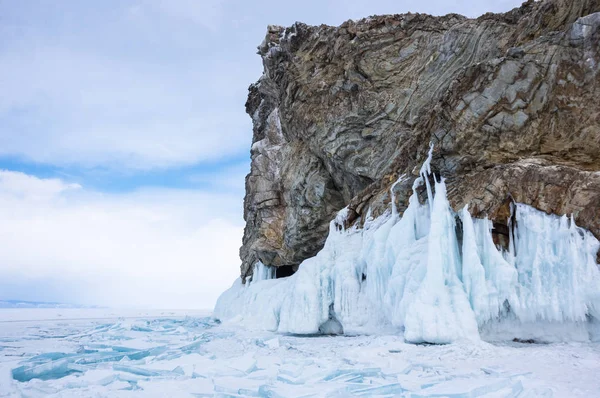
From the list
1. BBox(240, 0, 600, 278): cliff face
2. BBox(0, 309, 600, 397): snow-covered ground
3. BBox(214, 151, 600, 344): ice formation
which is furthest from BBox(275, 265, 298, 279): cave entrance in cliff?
BBox(0, 309, 600, 397): snow-covered ground

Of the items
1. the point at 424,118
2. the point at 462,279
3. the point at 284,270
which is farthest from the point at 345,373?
the point at 284,270

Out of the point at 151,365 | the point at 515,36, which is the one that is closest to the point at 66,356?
the point at 151,365

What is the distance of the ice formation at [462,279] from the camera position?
927cm

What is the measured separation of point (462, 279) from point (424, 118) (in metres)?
8.43

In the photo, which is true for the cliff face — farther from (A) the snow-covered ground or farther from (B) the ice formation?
(A) the snow-covered ground

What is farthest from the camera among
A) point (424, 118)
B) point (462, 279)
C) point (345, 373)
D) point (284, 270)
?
point (284, 270)

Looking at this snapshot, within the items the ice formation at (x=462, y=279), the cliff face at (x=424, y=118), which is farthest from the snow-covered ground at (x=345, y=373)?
the cliff face at (x=424, y=118)

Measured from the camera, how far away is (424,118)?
17203 millimetres

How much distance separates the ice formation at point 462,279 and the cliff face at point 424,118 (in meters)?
0.60

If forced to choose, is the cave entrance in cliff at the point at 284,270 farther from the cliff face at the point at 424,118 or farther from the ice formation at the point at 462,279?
the ice formation at the point at 462,279

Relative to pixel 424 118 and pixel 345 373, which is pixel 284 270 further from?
pixel 345 373

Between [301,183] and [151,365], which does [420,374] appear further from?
[301,183]

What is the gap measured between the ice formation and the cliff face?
597 millimetres

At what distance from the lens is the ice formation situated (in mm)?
9273
